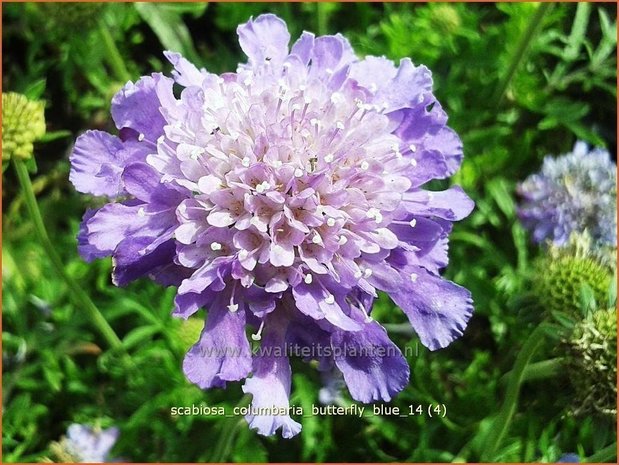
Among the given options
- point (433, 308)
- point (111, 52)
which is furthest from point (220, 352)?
point (111, 52)

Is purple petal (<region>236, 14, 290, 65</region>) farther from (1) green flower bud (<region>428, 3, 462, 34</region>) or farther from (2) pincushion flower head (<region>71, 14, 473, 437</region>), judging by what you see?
(1) green flower bud (<region>428, 3, 462, 34</region>)

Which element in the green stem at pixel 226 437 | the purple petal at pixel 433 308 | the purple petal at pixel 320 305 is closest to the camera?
the purple petal at pixel 320 305

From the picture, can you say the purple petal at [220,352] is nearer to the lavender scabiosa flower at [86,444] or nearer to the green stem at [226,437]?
the green stem at [226,437]

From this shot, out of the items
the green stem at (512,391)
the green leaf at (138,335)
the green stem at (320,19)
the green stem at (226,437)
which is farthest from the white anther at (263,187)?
the green stem at (320,19)

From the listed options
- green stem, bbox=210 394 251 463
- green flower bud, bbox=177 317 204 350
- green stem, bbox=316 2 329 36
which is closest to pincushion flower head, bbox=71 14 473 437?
green stem, bbox=210 394 251 463

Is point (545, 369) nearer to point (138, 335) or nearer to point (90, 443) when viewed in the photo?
point (138, 335)

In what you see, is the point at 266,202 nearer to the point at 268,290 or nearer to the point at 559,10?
the point at 268,290
